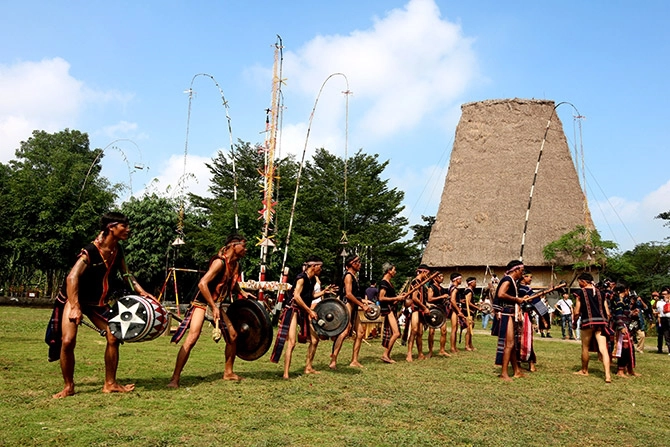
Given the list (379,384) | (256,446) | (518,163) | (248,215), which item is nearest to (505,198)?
(518,163)

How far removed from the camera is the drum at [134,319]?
690 cm

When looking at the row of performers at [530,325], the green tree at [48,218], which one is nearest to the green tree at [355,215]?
the green tree at [48,218]

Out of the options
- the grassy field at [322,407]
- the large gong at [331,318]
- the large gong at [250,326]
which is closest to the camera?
the grassy field at [322,407]

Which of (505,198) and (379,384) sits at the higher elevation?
(505,198)

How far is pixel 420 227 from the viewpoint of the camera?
56.0 meters

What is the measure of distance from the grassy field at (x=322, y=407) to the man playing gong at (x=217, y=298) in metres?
0.43

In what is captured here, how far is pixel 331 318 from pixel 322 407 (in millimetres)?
2833

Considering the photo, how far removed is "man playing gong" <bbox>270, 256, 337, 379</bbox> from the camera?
908cm

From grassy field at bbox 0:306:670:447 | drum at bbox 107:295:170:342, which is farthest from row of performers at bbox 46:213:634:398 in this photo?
grassy field at bbox 0:306:670:447

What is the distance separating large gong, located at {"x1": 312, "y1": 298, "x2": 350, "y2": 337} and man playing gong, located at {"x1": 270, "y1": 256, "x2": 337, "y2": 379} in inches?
4.0

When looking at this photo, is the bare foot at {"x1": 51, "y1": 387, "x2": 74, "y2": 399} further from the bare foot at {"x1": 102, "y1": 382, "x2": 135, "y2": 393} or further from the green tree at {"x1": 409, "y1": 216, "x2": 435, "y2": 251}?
the green tree at {"x1": 409, "y1": 216, "x2": 435, "y2": 251}

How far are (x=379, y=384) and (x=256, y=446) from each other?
3.95 meters

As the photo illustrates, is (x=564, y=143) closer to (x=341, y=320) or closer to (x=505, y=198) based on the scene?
(x=505, y=198)

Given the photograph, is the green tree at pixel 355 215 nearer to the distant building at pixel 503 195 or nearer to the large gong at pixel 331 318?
the distant building at pixel 503 195
